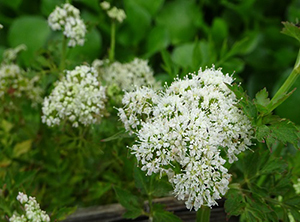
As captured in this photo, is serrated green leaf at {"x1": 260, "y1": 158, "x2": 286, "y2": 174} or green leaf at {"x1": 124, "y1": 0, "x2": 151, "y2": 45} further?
green leaf at {"x1": 124, "y1": 0, "x2": 151, "y2": 45}

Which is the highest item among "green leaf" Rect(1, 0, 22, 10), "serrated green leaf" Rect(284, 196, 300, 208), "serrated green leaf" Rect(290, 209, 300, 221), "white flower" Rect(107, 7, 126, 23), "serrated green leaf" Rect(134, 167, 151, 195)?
"green leaf" Rect(1, 0, 22, 10)

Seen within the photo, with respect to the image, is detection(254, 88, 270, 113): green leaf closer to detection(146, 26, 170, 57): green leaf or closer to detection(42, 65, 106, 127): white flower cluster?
detection(42, 65, 106, 127): white flower cluster

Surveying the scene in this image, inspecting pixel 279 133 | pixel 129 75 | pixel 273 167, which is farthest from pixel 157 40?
pixel 279 133

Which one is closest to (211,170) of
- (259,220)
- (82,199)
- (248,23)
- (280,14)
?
(259,220)

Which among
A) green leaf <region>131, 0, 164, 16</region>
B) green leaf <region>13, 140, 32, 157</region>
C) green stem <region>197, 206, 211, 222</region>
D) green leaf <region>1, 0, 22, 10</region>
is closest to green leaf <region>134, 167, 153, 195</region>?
green stem <region>197, 206, 211, 222</region>

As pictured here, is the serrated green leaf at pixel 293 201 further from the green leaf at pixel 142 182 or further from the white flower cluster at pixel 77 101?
the white flower cluster at pixel 77 101

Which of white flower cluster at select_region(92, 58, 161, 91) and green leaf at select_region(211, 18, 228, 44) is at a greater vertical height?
green leaf at select_region(211, 18, 228, 44)
